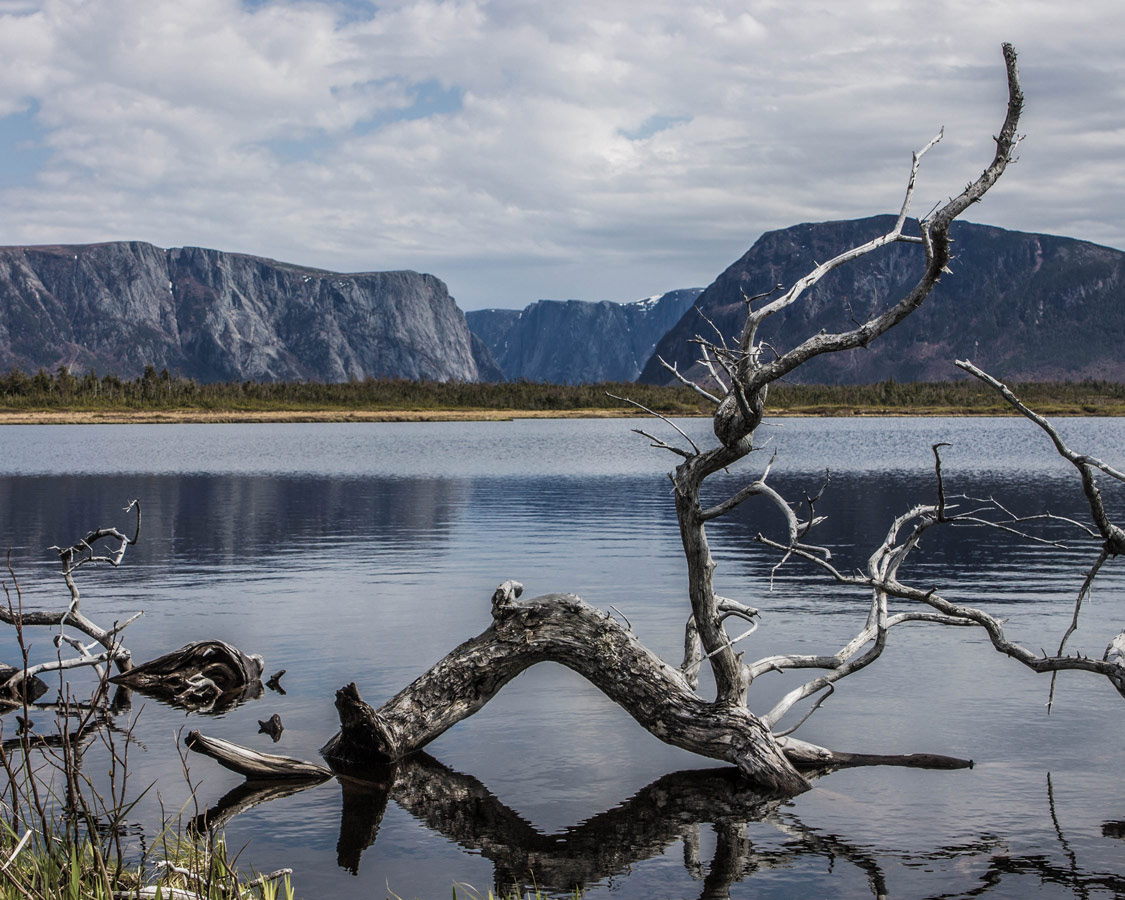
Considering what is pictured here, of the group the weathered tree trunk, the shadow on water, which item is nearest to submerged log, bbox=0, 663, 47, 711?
the shadow on water

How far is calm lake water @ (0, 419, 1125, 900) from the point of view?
11695mm

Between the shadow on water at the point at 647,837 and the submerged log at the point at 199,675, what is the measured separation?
4548mm

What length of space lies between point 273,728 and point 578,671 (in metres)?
4.69

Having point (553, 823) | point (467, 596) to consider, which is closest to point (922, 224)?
point (553, 823)

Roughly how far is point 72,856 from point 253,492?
167ft

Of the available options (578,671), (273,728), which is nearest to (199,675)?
(273,728)

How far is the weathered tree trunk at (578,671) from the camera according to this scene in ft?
45.1

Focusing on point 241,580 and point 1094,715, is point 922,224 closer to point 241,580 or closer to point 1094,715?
point 1094,715

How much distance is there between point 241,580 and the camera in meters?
29.9

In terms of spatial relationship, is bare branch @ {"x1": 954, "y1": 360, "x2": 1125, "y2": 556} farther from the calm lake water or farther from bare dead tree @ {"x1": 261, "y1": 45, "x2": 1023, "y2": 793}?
the calm lake water

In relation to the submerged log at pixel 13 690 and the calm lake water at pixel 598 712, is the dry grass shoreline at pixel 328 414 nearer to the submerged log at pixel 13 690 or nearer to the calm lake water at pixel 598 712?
the calm lake water at pixel 598 712

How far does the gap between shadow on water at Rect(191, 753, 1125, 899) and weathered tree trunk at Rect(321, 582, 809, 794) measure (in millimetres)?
438

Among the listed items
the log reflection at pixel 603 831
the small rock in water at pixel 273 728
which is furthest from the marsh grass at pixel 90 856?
the small rock in water at pixel 273 728

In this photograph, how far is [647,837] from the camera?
12344 mm
